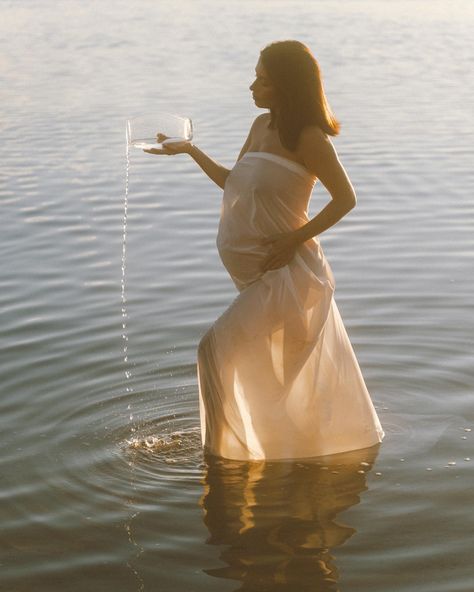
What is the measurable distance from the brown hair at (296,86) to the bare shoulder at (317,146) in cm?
3

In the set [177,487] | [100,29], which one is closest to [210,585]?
[177,487]

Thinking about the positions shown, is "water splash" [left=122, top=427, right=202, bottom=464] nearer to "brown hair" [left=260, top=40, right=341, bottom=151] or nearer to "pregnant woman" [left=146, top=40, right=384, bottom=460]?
"pregnant woman" [left=146, top=40, right=384, bottom=460]

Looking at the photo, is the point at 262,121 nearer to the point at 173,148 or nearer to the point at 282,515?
the point at 173,148

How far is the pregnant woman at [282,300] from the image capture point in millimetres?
6516

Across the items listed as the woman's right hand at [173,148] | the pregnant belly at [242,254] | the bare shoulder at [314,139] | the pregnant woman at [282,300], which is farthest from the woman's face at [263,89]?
the pregnant belly at [242,254]

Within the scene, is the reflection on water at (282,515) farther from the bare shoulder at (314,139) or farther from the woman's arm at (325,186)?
the bare shoulder at (314,139)

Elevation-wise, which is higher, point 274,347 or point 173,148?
point 173,148

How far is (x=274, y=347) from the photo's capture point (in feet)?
Answer: 22.8

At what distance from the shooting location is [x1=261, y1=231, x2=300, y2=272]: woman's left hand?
6699 mm

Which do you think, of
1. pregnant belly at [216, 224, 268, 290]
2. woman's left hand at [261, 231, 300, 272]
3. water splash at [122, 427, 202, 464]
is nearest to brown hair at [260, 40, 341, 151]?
woman's left hand at [261, 231, 300, 272]

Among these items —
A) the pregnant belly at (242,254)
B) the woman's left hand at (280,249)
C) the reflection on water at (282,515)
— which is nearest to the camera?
the reflection on water at (282,515)

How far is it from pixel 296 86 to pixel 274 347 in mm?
1411

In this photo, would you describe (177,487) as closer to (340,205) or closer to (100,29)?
(340,205)

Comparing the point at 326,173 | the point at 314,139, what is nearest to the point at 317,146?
the point at 314,139
